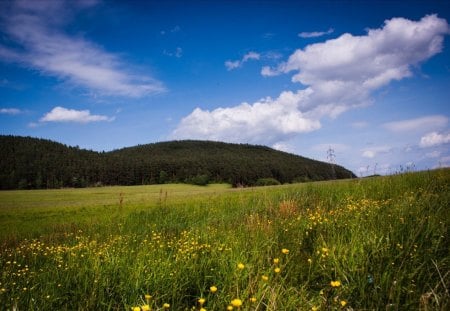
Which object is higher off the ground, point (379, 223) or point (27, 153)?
point (27, 153)

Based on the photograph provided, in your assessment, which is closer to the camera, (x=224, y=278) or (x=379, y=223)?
(x=224, y=278)

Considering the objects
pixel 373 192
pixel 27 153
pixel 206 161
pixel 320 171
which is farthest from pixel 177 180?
pixel 373 192

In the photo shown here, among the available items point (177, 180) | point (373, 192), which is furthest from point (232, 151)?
point (373, 192)

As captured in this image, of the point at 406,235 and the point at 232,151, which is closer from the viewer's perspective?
the point at 406,235

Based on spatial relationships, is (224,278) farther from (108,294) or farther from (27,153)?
(27,153)

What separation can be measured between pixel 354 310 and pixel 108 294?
309 centimetres

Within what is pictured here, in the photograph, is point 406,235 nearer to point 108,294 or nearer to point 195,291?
point 195,291

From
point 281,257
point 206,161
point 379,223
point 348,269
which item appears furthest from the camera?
point 206,161

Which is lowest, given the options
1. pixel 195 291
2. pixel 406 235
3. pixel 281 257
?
pixel 195 291

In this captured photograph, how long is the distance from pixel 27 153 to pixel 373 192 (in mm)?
130254

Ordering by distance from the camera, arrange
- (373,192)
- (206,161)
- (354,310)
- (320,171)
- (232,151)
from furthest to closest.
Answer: (232,151) < (320,171) < (206,161) < (373,192) < (354,310)

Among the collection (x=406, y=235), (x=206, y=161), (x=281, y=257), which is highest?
(x=206, y=161)

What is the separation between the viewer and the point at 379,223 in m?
5.62

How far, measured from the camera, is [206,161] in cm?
12275
